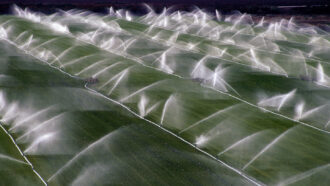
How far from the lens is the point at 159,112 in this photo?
35.3 ft

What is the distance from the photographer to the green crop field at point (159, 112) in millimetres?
7727

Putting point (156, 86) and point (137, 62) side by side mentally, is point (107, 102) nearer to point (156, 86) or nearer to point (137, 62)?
point (156, 86)

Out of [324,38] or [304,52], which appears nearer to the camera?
[304,52]

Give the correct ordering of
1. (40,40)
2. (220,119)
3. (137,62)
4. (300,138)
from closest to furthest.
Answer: (300,138), (220,119), (137,62), (40,40)

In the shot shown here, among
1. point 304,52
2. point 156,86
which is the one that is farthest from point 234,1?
point 156,86

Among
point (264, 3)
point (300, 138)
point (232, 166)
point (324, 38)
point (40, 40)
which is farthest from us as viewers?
point (264, 3)

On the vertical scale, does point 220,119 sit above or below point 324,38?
above

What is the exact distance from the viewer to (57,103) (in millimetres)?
10961

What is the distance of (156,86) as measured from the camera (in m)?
12.5

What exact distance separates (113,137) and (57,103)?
3.08 meters

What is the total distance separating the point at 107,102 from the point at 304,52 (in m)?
13.0

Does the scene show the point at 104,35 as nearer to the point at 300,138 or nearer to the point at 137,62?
the point at 137,62

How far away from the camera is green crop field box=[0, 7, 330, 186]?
773 centimetres

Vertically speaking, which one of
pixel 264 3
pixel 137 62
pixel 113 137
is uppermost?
pixel 113 137
